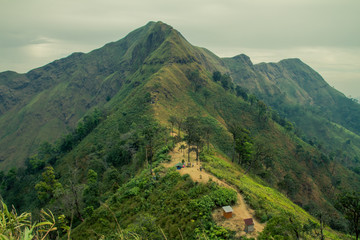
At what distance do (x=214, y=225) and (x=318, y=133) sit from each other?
517 feet

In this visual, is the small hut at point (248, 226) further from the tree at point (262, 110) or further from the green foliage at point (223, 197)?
the tree at point (262, 110)

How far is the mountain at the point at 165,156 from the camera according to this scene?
2375 centimetres

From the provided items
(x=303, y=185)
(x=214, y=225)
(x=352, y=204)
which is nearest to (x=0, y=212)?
(x=214, y=225)

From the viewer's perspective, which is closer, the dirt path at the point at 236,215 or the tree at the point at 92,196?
the dirt path at the point at 236,215

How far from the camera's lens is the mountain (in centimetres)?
2375

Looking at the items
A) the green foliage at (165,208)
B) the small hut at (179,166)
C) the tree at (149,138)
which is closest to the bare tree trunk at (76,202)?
the green foliage at (165,208)

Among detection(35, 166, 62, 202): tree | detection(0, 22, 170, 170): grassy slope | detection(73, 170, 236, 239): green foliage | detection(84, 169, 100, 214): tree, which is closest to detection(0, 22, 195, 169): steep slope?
detection(0, 22, 170, 170): grassy slope

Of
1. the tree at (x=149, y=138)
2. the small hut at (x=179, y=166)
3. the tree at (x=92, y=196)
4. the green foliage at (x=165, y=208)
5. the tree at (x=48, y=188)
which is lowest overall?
the tree at (x=48, y=188)

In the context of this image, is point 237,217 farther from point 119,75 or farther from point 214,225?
point 119,75

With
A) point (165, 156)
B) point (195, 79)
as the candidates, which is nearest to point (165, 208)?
point (165, 156)

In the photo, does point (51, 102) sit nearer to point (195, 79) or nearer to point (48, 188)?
point (195, 79)

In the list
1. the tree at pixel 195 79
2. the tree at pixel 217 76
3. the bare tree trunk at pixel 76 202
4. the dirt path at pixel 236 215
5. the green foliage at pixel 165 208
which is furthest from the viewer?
the tree at pixel 217 76

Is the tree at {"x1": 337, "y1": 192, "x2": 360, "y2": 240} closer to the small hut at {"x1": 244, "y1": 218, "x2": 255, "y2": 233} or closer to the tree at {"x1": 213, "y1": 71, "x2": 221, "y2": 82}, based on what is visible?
the small hut at {"x1": 244, "y1": 218, "x2": 255, "y2": 233}

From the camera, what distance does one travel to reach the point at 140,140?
47688 mm
